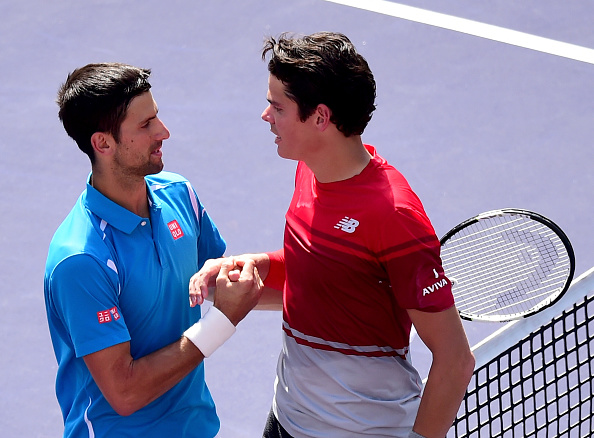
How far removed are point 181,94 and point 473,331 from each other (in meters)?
3.31

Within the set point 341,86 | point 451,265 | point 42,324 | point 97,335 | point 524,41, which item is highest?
point 341,86

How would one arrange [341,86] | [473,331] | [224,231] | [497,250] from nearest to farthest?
[341,86]
[497,250]
[473,331]
[224,231]

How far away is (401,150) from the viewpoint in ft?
22.5

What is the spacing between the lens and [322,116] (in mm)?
2863

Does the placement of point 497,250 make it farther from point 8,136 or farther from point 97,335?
point 8,136

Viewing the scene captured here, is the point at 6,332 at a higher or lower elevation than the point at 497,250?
lower

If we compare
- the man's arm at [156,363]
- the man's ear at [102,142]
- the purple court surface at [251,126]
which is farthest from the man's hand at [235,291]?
the purple court surface at [251,126]

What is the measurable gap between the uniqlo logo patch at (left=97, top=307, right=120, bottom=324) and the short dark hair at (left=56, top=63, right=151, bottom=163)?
526 mm

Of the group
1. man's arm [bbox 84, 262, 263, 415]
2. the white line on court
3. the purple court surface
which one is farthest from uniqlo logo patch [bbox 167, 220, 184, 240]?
the white line on court

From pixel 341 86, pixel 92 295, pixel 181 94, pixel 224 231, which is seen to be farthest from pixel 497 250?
pixel 181 94

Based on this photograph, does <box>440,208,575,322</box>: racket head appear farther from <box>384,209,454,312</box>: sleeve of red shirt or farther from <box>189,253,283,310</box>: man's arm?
<box>384,209,454,312</box>: sleeve of red shirt

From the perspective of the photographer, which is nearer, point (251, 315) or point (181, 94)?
point (251, 315)

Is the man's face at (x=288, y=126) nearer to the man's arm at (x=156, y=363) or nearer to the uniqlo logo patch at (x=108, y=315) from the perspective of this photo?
the man's arm at (x=156, y=363)

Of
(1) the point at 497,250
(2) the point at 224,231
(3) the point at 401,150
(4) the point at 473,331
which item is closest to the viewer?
(1) the point at 497,250
